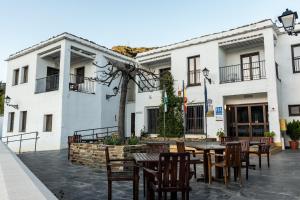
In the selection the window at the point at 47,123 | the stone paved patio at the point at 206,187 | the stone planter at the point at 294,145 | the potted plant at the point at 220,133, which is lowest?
the stone paved patio at the point at 206,187

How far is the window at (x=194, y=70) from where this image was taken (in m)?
15.8

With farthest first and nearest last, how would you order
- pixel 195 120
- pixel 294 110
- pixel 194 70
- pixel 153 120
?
pixel 153 120
pixel 194 70
pixel 195 120
pixel 294 110

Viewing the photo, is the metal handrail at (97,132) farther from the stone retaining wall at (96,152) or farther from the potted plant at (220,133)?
the potted plant at (220,133)

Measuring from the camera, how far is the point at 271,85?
41.3ft

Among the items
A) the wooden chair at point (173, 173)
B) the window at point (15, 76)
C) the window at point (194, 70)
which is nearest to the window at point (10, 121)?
the window at point (15, 76)

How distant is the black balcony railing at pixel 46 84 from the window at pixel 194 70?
8530mm

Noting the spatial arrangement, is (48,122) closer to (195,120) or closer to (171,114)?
(171,114)

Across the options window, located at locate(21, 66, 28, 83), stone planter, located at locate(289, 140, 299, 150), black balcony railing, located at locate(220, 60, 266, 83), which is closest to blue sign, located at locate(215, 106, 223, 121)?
black balcony railing, located at locate(220, 60, 266, 83)

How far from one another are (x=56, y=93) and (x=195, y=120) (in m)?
8.43

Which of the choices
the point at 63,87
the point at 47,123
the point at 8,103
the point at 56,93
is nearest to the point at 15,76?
the point at 8,103

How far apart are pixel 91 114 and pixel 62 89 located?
2733 mm

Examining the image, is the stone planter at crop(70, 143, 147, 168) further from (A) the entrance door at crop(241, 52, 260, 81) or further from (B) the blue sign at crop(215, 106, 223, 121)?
(A) the entrance door at crop(241, 52, 260, 81)

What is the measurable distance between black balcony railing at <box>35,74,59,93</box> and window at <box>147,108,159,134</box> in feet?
21.2

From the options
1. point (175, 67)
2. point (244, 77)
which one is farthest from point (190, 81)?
point (244, 77)
